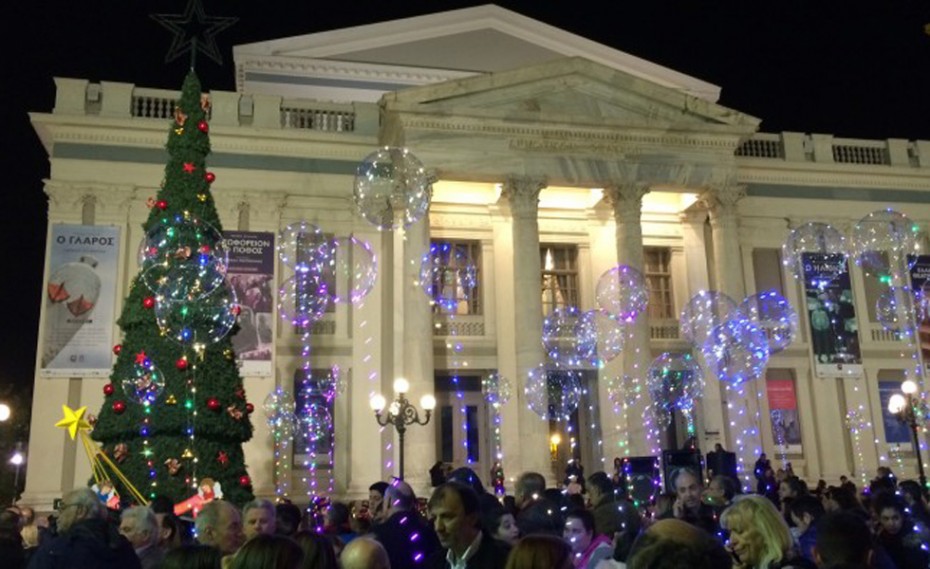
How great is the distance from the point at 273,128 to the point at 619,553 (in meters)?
22.4

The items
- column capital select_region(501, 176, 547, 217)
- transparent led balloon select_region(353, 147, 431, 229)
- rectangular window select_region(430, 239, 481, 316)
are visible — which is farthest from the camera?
rectangular window select_region(430, 239, 481, 316)

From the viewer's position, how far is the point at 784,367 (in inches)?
1101

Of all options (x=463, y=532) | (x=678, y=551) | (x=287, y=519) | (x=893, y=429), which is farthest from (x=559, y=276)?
(x=678, y=551)

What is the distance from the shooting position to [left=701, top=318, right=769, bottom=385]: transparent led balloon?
17078 mm

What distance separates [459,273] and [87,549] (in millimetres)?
21860

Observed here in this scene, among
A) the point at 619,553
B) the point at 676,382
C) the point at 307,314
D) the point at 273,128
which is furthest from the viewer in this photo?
the point at 273,128

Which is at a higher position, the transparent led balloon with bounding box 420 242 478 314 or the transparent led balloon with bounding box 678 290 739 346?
the transparent led balloon with bounding box 420 242 478 314

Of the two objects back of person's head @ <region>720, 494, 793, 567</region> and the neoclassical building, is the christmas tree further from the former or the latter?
back of person's head @ <region>720, 494, 793, 567</region>

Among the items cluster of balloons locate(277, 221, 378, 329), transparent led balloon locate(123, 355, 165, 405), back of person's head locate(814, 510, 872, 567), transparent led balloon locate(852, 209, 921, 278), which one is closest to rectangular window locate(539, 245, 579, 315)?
cluster of balloons locate(277, 221, 378, 329)

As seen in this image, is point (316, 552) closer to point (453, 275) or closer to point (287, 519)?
point (287, 519)

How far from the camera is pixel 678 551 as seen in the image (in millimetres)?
2832

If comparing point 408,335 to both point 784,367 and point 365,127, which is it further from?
point 784,367

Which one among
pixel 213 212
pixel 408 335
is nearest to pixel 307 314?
pixel 408 335

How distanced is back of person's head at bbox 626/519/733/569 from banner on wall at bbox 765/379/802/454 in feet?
86.2
